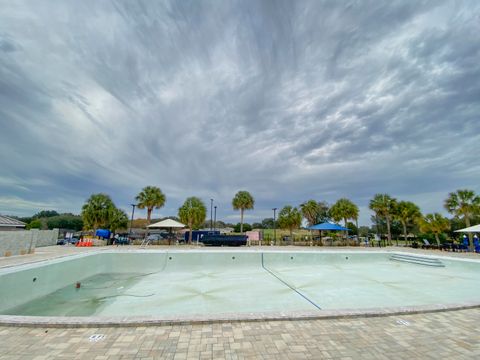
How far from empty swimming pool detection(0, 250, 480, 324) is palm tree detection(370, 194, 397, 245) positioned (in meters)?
14.0

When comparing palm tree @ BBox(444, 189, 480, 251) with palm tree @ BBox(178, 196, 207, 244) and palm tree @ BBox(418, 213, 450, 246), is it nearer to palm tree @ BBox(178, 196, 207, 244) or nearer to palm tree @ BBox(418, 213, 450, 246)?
palm tree @ BBox(418, 213, 450, 246)

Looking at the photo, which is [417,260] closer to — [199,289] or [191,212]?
[199,289]

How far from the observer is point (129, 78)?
352 inches

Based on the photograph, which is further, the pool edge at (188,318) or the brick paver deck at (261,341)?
the pool edge at (188,318)

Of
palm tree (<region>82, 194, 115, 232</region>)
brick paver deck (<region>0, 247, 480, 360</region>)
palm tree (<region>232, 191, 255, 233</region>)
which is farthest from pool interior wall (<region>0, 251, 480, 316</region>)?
palm tree (<region>232, 191, 255, 233</region>)

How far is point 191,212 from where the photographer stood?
21625mm

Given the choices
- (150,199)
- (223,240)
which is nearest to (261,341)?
(223,240)

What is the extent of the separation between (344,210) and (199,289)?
71.6 feet

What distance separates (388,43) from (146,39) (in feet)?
26.8

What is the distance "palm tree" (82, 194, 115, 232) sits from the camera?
20555 mm

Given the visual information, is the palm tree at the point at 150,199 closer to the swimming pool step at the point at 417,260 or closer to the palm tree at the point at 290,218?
the palm tree at the point at 290,218

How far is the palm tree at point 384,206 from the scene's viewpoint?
25016mm

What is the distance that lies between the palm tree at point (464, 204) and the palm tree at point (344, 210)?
7910 millimetres

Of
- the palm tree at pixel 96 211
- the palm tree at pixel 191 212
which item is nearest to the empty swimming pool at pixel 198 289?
the palm tree at pixel 191 212
